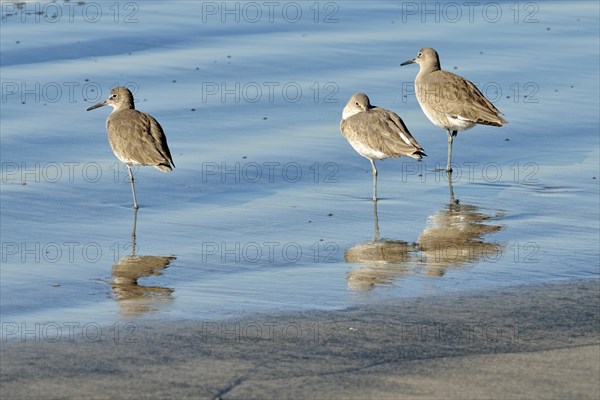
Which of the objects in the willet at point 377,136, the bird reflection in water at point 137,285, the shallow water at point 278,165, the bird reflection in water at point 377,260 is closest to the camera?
the bird reflection in water at point 137,285

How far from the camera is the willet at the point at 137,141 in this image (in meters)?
10.9

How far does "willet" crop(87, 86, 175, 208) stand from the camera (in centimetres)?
1086

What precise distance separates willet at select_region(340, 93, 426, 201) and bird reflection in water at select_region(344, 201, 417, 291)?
1538 mm

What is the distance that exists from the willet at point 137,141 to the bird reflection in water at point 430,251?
6.73 feet

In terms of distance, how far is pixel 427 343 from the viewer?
6.75 metres

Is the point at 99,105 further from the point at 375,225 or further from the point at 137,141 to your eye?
the point at 375,225

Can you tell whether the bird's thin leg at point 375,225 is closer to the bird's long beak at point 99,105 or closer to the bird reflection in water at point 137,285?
the bird reflection in water at point 137,285

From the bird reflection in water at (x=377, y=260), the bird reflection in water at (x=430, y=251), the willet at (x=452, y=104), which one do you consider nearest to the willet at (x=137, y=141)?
the bird reflection in water at (x=430, y=251)

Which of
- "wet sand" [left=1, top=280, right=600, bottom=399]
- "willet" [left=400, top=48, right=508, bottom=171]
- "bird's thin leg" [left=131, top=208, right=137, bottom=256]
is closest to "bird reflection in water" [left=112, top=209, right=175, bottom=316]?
"bird's thin leg" [left=131, top=208, right=137, bottom=256]

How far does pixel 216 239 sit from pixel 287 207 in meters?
1.16

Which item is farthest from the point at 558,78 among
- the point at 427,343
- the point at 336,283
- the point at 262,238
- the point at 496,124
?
the point at 427,343

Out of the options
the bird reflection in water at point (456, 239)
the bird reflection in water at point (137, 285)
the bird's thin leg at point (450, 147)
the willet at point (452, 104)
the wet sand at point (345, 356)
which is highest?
the willet at point (452, 104)

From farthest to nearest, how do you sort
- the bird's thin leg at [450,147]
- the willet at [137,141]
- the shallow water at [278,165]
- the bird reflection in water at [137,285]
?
the bird's thin leg at [450,147] → the willet at [137,141] → the shallow water at [278,165] → the bird reflection in water at [137,285]

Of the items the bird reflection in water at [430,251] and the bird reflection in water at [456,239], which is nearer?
the bird reflection in water at [430,251]
